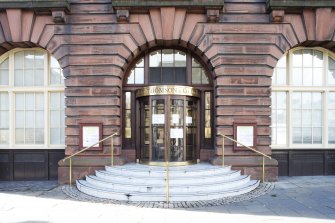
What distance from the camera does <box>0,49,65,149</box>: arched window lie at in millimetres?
11242

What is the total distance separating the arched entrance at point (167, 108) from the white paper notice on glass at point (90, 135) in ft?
4.14

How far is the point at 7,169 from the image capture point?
11164 mm

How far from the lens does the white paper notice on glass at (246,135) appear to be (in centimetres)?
1025

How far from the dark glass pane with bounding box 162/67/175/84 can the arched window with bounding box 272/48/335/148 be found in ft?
13.8

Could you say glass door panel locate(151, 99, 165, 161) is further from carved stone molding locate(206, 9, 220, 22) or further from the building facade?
carved stone molding locate(206, 9, 220, 22)

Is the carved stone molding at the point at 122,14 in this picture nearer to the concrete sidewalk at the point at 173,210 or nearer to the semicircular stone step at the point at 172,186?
the semicircular stone step at the point at 172,186

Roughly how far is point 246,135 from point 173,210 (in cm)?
450

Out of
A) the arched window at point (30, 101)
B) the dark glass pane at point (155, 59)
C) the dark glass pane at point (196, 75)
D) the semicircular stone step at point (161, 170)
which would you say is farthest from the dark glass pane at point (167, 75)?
the arched window at point (30, 101)

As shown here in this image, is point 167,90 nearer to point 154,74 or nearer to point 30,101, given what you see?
point 154,74

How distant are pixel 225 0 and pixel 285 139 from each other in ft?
19.8

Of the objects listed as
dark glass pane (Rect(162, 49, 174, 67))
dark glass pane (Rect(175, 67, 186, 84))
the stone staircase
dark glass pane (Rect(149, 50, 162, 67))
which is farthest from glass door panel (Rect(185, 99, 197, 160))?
dark glass pane (Rect(149, 50, 162, 67))

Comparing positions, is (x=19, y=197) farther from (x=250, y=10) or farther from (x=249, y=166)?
(x=250, y=10)

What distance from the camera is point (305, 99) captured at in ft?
37.7

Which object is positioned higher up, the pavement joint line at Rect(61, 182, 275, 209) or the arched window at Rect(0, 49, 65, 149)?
the arched window at Rect(0, 49, 65, 149)
